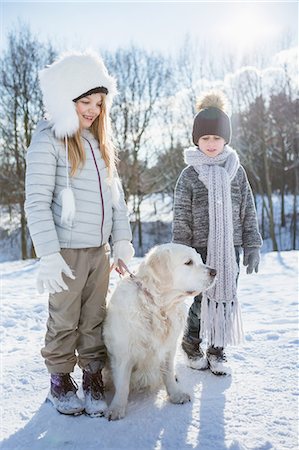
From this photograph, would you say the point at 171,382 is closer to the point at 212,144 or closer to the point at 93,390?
the point at 93,390

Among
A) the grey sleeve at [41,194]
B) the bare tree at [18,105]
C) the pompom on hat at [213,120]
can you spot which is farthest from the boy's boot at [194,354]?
the bare tree at [18,105]

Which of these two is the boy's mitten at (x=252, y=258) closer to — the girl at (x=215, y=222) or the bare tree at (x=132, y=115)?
the girl at (x=215, y=222)

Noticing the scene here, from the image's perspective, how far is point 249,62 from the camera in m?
15.4

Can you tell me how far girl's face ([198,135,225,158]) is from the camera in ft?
9.10

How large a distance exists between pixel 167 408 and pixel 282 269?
5097mm

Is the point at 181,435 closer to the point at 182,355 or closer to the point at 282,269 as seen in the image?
the point at 182,355

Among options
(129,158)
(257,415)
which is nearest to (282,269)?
(257,415)

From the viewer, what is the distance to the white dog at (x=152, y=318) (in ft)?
7.48

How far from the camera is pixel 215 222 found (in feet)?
8.87

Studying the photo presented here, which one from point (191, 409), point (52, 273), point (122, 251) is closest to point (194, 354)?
point (191, 409)

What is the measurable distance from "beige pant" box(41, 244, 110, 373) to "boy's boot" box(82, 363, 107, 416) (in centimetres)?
4

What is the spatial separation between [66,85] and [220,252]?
1.45 metres

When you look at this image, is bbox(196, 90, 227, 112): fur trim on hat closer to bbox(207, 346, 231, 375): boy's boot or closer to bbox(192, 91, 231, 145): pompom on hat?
bbox(192, 91, 231, 145): pompom on hat

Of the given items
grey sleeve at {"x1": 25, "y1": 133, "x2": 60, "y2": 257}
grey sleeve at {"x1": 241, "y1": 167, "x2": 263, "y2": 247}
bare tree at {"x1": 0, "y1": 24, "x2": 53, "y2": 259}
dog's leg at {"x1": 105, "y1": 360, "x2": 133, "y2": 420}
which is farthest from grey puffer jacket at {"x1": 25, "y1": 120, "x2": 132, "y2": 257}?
bare tree at {"x1": 0, "y1": 24, "x2": 53, "y2": 259}
